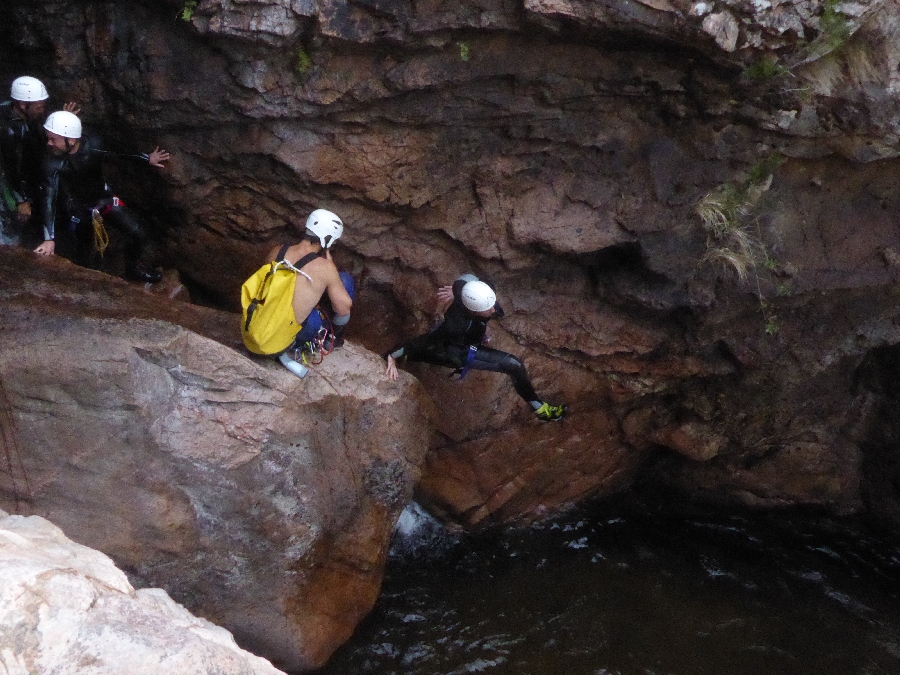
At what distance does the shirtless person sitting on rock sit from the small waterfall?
259 centimetres

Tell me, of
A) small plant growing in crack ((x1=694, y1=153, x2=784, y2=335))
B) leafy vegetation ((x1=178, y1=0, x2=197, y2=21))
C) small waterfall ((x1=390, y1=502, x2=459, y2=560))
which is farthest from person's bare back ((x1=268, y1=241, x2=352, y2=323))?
small plant growing in crack ((x1=694, y1=153, x2=784, y2=335))

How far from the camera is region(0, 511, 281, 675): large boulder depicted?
3164 millimetres

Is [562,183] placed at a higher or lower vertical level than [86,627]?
higher

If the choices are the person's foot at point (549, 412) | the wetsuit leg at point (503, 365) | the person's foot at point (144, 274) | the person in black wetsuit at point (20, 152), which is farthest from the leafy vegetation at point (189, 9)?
the person's foot at point (549, 412)

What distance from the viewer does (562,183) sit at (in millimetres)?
6945

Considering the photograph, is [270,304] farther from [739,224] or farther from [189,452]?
[739,224]

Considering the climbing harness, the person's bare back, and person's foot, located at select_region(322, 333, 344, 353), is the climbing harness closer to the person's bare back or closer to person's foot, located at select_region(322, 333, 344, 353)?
person's foot, located at select_region(322, 333, 344, 353)

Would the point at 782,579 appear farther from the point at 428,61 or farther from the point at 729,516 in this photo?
the point at 428,61

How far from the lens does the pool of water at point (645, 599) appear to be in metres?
6.86

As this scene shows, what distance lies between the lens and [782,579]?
8.22 m

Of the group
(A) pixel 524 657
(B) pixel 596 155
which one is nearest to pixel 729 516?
(A) pixel 524 657

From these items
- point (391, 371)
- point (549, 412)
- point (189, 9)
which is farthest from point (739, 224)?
point (189, 9)

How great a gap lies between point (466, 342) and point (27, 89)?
414cm

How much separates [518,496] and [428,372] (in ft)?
6.05
